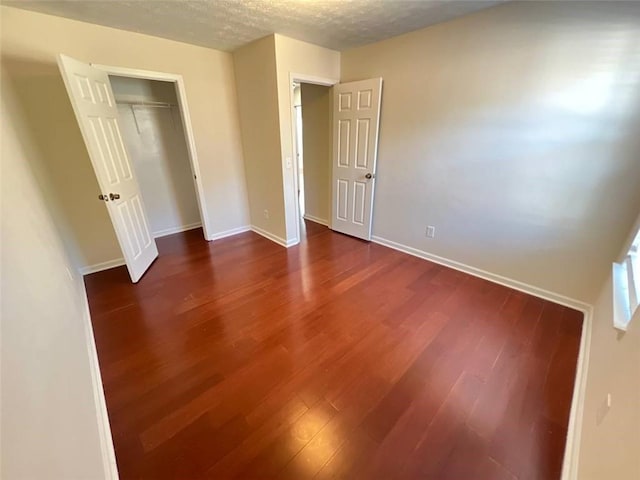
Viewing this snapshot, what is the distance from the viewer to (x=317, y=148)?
162 inches

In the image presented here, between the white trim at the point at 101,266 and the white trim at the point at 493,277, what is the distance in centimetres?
321

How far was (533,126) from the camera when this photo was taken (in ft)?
7.09

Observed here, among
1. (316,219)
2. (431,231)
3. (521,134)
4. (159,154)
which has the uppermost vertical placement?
(521,134)

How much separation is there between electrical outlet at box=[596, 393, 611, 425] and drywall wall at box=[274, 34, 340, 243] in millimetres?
3000

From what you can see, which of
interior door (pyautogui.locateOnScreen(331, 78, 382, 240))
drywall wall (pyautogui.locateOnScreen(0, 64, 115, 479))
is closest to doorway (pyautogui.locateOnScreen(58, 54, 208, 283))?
drywall wall (pyautogui.locateOnScreen(0, 64, 115, 479))

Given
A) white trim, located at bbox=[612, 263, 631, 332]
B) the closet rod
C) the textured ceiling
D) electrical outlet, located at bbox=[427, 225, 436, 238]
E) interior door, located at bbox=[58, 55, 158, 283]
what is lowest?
electrical outlet, located at bbox=[427, 225, 436, 238]

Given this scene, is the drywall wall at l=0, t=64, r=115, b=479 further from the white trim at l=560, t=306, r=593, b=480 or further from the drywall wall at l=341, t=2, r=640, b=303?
the drywall wall at l=341, t=2, r=640, b=303

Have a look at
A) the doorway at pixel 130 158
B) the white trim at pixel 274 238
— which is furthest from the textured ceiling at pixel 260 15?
the white trim at pixel 274 238

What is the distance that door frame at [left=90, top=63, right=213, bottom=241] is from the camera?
105 inches

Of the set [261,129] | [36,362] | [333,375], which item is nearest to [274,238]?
[261,129]

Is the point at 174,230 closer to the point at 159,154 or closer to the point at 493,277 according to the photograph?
the point at 159,154

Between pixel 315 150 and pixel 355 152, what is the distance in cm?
95

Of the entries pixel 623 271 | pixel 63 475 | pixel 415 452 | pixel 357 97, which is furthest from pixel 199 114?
pixel 623 271

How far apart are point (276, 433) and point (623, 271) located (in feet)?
8.04
